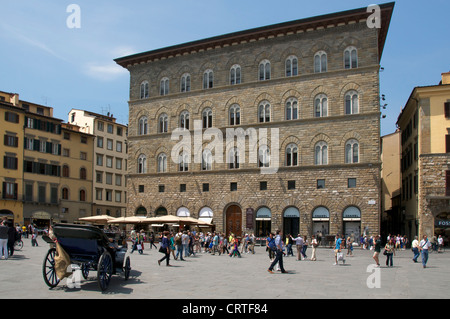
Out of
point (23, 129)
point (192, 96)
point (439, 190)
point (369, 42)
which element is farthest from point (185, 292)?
point (23, 129)

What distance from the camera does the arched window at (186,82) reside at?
47.4m

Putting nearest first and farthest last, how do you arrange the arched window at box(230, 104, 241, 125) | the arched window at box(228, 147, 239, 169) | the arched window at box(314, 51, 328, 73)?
the arched window at box(314, 51, 328, 73) → the arched window at box(228, 147, 239, 169) → the arched window at box(230, 104, 241, 125)

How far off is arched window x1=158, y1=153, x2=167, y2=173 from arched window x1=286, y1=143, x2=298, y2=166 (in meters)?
12.7

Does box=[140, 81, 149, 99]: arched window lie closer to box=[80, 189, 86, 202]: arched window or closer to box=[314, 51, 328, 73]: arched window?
box=[314, 51, 328, 73]: arched window

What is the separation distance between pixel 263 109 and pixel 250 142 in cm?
317

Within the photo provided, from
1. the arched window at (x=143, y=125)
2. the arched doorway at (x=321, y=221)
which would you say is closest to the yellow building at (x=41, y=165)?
the arched window at (x=143, y=125)

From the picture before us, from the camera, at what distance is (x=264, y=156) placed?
42.5m

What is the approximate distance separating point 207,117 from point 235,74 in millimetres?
4777

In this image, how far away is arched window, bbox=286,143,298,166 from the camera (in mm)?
41547

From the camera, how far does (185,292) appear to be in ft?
41.3

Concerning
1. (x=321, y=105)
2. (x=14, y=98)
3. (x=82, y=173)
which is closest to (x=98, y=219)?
(x=321, y=105)

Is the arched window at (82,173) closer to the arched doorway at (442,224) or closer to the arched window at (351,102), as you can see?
the arched window at (351,102)

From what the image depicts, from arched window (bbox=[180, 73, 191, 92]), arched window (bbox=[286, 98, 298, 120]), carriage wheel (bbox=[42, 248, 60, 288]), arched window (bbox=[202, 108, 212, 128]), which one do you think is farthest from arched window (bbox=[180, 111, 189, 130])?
carriage wheel (bbox=[42, 248, 60, 288])

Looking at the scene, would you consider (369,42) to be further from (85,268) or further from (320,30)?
(85,268)
